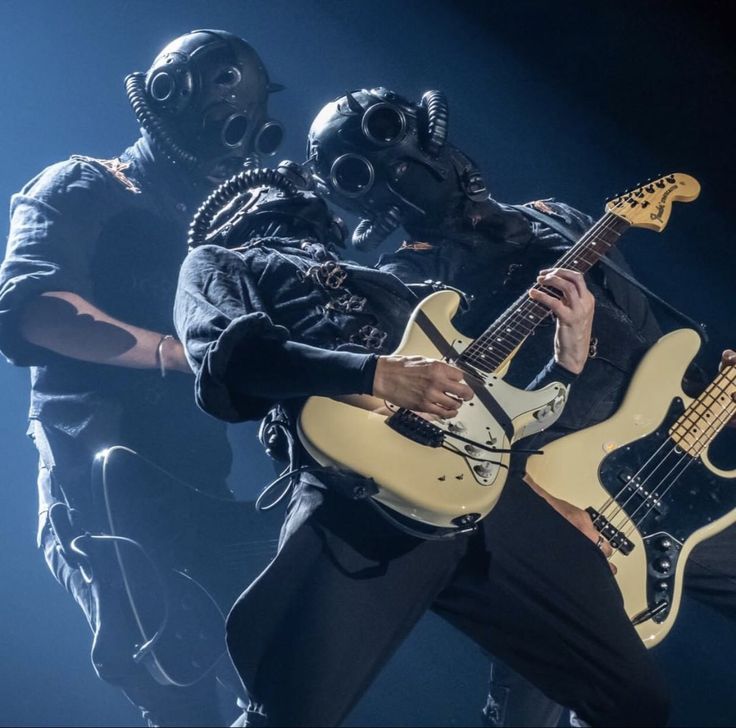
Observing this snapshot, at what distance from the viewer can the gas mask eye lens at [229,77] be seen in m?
3.71

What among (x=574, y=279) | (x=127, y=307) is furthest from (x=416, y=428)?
(x=127, y=307)

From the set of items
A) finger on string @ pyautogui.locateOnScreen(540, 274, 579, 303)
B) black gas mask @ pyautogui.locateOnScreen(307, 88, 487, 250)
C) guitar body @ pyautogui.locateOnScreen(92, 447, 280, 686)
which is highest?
finger on string @ pyautogui.locateOnScreen(540, 274, 579, 303)

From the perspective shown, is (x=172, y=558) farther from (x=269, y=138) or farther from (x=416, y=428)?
(x=269, y=138)

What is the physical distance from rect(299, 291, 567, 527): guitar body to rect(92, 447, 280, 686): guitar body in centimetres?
145

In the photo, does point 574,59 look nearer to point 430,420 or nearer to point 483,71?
point 483,71

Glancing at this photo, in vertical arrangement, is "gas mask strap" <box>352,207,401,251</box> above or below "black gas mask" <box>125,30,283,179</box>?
above

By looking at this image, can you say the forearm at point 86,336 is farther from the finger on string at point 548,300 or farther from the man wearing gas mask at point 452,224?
the finger on string at point 548,300

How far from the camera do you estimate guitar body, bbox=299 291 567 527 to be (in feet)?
5.85

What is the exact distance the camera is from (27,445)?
4020 mm

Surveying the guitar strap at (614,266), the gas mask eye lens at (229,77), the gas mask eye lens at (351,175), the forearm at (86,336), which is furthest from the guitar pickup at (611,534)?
the gas mask eye lens at (229,77)

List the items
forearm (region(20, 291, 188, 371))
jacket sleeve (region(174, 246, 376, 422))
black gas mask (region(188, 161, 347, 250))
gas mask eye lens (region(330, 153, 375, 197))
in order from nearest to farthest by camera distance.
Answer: jacket sleeve (region(174, 246, 376, 422)), black gas mask (region(188, 161, 347, 250)), gas mask eye lens (region(330, 153, 375, 197)), forearm (region(20, 291, 188, 371))

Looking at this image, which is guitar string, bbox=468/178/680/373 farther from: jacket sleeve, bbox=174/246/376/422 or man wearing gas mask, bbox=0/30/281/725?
man wearing gas mask, bbox=0/30/281/725

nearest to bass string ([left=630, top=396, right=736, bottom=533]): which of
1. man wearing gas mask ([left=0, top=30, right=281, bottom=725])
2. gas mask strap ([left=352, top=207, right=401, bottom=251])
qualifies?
gas mask strap ([left=352, top=207, right=401, bottom=251])

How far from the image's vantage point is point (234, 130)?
3729 millimetres
